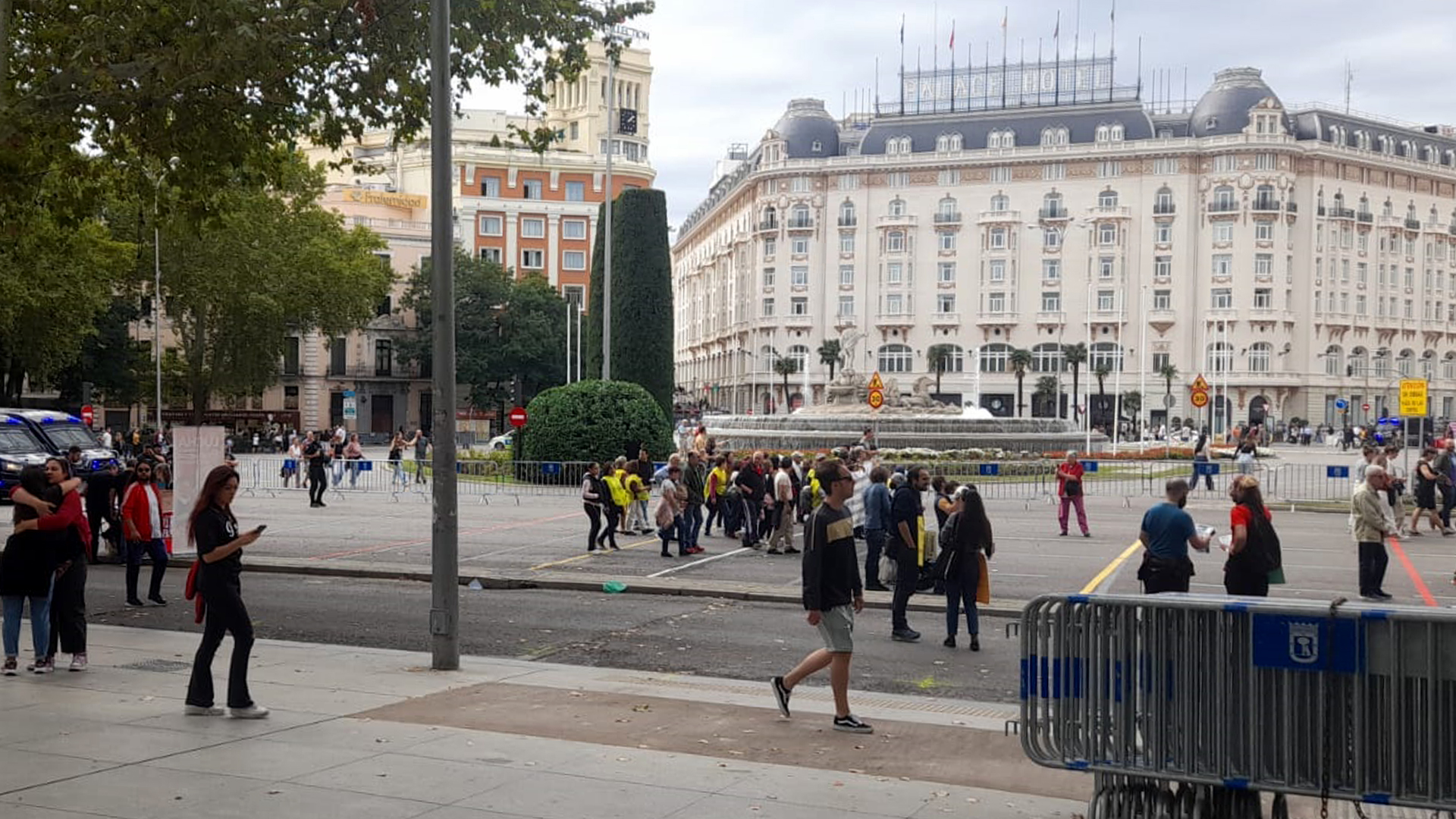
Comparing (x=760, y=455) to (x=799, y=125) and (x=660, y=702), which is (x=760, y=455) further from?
(x=799, y=125)

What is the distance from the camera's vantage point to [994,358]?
9881 centimetres

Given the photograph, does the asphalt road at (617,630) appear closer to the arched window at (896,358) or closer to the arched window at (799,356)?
the arched window at (896,358)

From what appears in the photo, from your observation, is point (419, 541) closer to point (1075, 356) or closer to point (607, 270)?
point (607, 270)

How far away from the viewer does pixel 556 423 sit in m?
35.5

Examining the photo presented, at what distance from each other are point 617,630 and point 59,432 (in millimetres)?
24546

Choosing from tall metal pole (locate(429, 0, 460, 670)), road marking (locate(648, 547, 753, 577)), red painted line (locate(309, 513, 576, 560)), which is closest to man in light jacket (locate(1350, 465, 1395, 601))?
road marking (locate(648, 547, 753, 577))

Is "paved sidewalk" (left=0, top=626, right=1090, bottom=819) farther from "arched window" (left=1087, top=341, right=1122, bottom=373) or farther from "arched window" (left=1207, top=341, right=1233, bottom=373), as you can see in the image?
"arched window" (left=1087, top=341, right=1122, bottom=373)

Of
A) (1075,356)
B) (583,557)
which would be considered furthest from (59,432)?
(1075,356)

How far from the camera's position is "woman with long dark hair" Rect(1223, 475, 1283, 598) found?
1178 centimetres

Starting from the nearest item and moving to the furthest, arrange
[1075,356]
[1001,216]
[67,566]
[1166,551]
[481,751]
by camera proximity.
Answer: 1. [481,751]
2. [67,566]
3. [1166,551]
4. [1075,356]
5. [1001,216]

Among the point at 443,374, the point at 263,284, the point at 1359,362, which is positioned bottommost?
the point at 443,374

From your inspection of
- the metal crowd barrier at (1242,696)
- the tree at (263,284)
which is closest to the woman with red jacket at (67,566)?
the metal crowd barrier at (1242,696)

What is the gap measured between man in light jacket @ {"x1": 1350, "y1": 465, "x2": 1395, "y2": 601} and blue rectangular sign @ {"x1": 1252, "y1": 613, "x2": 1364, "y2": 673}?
10.8 m

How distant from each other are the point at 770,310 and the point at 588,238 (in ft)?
55.4
